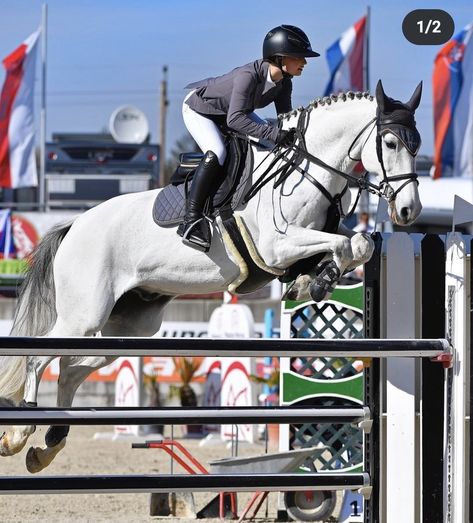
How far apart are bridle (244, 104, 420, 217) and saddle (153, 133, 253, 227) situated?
64 mm

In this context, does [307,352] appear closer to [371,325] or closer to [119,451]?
[371,325]

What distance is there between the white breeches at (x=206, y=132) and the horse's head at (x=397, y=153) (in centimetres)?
53

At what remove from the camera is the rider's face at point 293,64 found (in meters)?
4.42

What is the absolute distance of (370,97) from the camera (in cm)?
452

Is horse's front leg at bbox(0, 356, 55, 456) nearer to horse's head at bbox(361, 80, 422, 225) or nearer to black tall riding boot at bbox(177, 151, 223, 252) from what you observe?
black tall riding boot at bbox(177, 151, 223, 252)

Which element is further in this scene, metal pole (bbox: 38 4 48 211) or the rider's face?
metal pole (bbox: 38 4 48 211)

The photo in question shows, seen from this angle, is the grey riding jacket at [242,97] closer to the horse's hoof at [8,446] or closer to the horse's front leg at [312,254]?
the horse's front leg at [312,254]

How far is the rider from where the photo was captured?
14.4ft

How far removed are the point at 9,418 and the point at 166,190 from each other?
169 cm

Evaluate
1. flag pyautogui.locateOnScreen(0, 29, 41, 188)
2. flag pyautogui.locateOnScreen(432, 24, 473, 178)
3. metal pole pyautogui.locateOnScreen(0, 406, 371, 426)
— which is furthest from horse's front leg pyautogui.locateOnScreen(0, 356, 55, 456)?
flag pyautogui.locateOnScreen(0, 29, 41, 188)

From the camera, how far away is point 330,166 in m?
4.43

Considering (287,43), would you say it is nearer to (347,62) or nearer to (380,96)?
(380,96)

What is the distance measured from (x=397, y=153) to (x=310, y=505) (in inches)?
77.7

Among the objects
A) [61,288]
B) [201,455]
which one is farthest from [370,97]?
[201,455]
